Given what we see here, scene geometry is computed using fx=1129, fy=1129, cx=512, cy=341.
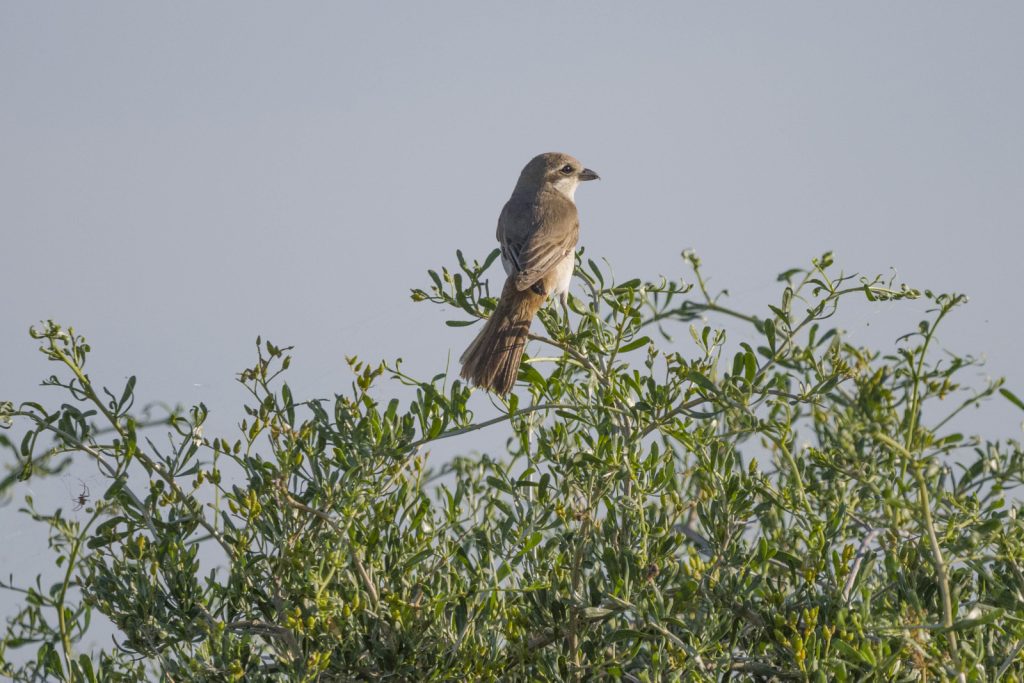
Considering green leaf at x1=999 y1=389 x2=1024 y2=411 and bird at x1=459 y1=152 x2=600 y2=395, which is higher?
bird at x1=459 y1=152 x2=600 y2=395

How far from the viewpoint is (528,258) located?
5.70 meters

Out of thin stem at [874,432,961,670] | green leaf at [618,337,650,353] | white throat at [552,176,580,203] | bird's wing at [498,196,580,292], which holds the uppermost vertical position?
white throat at [552,176,580,203]

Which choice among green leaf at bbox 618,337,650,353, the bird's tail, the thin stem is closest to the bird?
the bird's tail

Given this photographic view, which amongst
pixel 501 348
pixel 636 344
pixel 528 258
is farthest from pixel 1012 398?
pixel 528 258

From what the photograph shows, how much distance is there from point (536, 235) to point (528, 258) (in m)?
0.46

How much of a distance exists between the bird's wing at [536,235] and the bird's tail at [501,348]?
43cm

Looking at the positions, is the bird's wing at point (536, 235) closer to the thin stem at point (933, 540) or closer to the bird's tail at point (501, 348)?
the bird's tail at point (501, 348)

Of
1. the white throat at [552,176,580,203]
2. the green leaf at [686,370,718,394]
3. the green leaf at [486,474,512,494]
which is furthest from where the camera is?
the white throat at [552,176,580,203]

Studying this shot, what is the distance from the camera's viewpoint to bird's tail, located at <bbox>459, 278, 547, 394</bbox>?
13.6 ft

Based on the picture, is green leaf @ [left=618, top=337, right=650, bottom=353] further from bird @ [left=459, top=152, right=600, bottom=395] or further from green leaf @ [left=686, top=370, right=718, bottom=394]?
green leaf @ [left=686, top=370, right=718, bottom=394]

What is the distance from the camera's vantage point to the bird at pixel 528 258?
13.7ft

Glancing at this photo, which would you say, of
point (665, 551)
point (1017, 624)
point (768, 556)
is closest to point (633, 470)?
point (665, 551)

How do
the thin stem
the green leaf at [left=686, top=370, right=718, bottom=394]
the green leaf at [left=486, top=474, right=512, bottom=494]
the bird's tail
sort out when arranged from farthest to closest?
the bird's tail
the green leaf at [left=486, top=474, right=512, bottom=494]
the green leaf at [left=686, top=370, right=718, bottom=394]
the thin stem

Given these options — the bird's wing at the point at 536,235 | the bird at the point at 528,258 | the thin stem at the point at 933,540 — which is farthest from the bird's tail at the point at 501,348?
the thin stem at the point at 933,540
